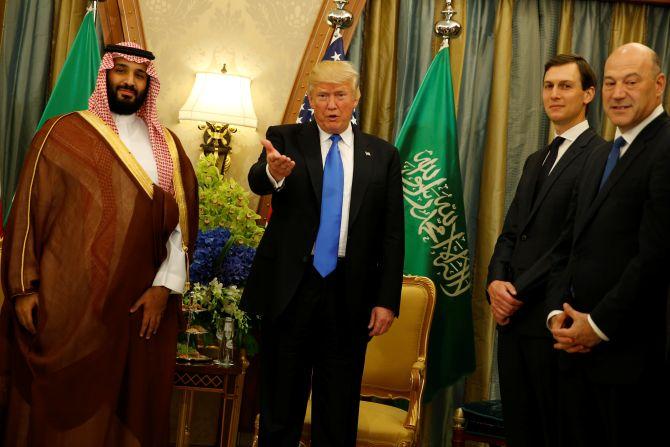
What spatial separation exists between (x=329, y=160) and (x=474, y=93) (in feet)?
7.57

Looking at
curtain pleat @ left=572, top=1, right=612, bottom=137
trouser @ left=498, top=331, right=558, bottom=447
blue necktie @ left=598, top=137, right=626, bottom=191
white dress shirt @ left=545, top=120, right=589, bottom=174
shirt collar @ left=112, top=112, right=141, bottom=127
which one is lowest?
trouser @ left=498, top=331, right=558, bottom=447

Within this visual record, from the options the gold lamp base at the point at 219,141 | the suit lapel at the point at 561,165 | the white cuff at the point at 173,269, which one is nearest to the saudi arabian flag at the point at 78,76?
the gold lamp base at the point at 219,141

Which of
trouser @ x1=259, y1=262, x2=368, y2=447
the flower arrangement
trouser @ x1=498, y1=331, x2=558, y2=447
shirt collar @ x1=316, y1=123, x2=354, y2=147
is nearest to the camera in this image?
trouser @ x1=498, y1=331, x2=558, y2=447

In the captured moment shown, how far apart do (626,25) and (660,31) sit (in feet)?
0.81

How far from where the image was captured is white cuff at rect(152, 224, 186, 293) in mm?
3395

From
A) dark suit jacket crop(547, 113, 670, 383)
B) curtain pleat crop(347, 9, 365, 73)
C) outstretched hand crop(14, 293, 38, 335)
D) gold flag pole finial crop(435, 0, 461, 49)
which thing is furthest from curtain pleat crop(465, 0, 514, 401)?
outstretched hand crop(14, 293, 38, 335)

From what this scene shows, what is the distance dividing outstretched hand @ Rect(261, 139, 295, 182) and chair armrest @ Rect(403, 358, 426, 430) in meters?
1.43

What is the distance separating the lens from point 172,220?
11.3 feet

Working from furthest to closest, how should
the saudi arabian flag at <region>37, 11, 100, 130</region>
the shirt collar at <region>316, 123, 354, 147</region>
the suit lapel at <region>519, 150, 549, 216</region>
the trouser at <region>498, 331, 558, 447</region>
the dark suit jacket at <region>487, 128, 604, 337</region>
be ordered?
1. the saudi arabian flag at <region>37, 11, 100, 130</region>
2. the shirt collar at <region>316, 123, 354, 147</region>
3. the suit lapel at <region>519, 150, 549, 216</region>
4. the dark suit jacket at <region>487, 128, 604, 337</region>
5. the trouser at <region>498, 331, 558, 447</region>

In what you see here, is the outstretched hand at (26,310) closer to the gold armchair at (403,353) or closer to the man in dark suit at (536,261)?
the gold armchair at (403,353)

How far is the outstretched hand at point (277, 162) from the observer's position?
315 centimetres

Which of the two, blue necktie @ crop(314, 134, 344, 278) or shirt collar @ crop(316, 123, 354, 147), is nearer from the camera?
blue necktie @ crop(314, 134, 344, 278)

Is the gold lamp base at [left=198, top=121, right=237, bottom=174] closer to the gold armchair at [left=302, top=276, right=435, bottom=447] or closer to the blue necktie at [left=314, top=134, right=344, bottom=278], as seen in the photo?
the gold armchair at [left=302, top=276, right=435, bottom=447]

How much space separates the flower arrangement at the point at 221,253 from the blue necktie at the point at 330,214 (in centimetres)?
74
